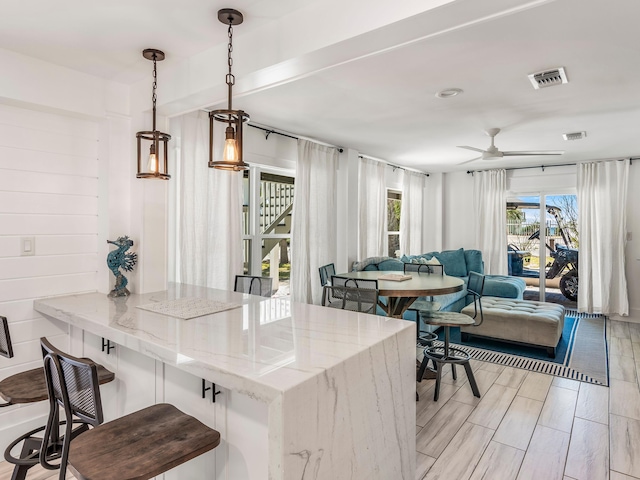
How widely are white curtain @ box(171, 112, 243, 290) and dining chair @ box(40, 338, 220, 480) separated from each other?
185 cm

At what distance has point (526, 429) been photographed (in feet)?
8.36

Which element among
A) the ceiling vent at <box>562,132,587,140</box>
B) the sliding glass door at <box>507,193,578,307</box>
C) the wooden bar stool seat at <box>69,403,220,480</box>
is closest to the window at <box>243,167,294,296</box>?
the wooden bar stool seat at <box>69,403,220,480</box>

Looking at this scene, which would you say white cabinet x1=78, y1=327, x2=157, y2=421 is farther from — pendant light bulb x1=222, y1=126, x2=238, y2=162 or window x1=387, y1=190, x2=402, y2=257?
window x1=387, y1=190, x2=402, y2=257

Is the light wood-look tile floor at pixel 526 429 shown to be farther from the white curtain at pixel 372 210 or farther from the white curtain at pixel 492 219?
the white curtain at pixel 492 219

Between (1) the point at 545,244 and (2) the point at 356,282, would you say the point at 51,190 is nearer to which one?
(2) the point at 356,282

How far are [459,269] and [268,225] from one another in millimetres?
3547

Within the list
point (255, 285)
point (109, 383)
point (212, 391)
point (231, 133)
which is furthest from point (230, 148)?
point (109, 383)

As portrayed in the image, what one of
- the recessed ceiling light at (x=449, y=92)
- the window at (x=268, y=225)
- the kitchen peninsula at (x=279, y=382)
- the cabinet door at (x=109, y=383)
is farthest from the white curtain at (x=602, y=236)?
the cabinet door at (x=109, y=383)

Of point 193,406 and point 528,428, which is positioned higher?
point 193,406

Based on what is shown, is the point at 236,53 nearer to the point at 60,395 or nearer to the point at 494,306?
the point at 60,395

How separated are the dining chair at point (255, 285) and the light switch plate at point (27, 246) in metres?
1.31

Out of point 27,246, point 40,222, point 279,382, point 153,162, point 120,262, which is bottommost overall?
point 279,382

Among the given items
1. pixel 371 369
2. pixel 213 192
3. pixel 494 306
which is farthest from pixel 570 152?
pixel 371 369

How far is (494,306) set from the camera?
179 inches
